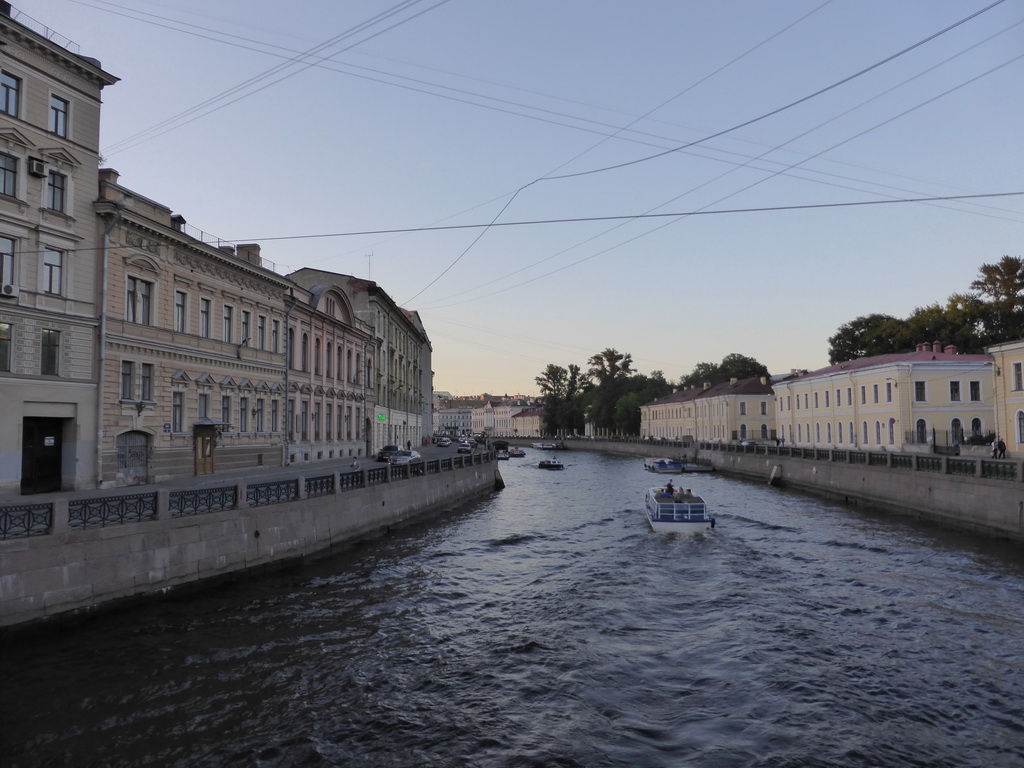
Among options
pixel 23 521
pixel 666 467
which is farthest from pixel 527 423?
pixel 23 521

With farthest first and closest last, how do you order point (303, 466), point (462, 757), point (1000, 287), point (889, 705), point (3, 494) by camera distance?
1. point (1000, 287)
2. point (303, 466)
3. point (3, 494)
4. point (889, 705)
5. point (462, 757)

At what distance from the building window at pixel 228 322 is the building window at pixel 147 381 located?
5.17m

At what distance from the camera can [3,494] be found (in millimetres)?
17062

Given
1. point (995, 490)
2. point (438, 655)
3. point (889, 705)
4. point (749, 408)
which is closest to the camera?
point (889, 705)

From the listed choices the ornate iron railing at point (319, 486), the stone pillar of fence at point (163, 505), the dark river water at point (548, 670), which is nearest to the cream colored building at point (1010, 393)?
the dark river water at point (548, 670)

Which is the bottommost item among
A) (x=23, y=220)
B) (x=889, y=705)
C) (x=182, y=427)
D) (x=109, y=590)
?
(x=889, y=705)

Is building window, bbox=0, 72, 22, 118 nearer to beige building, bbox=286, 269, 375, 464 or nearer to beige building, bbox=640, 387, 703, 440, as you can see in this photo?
beige building, bbox=286, 269, 375, 464

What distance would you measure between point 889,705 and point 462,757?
575cm

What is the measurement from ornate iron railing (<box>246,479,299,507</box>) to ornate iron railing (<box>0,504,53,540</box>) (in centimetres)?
471

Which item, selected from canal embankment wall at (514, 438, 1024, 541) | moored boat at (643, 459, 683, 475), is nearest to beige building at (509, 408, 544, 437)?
moored boat at (643, 459, 683, 475)

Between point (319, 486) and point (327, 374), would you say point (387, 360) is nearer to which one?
point (327, 374)

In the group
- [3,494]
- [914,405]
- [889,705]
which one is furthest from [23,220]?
[914,405]

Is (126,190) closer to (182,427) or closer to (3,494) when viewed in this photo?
(182,427)

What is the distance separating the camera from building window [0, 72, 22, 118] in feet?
57.0
